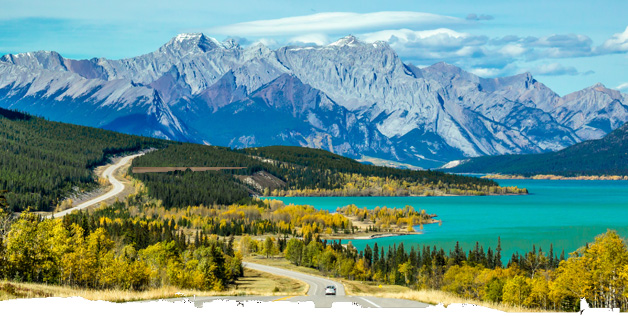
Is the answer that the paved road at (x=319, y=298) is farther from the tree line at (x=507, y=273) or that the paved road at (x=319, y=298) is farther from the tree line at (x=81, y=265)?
the tree line at (x=507, y=273)

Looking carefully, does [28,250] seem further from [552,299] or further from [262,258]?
[262,258]

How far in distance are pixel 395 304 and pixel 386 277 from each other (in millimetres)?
87710

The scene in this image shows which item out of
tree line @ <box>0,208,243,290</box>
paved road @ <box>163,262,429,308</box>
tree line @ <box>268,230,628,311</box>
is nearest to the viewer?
paved road @ <box>163,262,429,308</box>

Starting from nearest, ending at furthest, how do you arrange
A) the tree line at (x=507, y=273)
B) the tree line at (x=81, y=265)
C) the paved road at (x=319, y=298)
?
the paved road at (x=319, y=298)
the tree line at (x=81, y=265)
the tree line at (x=507, y=273)

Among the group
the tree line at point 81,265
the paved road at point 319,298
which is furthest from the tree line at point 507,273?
the tree line at point 81,265

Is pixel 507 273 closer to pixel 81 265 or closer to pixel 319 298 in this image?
pixel 81 265

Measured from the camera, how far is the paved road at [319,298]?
136 feet

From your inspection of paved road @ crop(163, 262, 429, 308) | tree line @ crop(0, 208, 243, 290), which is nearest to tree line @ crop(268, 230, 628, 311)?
paved road @ crop(163, 262, 429, 308)

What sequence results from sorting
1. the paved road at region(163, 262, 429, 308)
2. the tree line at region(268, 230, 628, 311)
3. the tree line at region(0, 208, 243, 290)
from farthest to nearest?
1. the tree line at region(268, 230, 628, 311)
2. the tree line at region(0, 208, 243, 290)
3. the paved road at region(163, 262, 429, 308)

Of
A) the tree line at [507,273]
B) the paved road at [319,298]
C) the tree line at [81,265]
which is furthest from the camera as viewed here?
the tree line at [507,273]

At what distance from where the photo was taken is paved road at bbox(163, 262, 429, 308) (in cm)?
4138

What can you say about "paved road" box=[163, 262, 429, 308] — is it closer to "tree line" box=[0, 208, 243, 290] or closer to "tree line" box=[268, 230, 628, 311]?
"tree line" box=[0, 208, 243, 290]

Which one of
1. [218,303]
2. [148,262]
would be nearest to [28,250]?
[148,262]

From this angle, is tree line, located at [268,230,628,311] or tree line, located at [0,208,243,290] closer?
tree line, located at [0,208,243,290]
